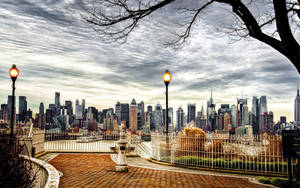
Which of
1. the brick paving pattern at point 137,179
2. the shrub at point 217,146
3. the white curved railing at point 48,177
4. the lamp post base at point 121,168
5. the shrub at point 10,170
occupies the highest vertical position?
the shrub at point 10,170

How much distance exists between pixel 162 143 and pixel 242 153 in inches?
161

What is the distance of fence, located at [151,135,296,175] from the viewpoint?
43.5 feet

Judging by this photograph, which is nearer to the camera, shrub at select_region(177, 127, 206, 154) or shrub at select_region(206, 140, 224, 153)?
shrub at select_region(206, 140, 224, 153)

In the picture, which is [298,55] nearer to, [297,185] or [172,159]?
[297,185]

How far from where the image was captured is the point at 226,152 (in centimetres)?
1436

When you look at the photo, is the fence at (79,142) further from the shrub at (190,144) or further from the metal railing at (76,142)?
the shrub at (190,144)

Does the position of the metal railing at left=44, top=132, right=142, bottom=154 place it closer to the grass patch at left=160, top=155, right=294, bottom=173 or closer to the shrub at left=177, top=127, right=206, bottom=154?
the shrub at left=177, top=127, right=206, bottom=154

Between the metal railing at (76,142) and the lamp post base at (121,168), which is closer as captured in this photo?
the lamp post base at (121,168)

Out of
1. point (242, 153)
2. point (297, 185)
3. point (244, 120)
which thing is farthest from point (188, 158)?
point (244, 120)

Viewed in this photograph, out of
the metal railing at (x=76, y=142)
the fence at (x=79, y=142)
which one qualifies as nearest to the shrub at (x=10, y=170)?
the fence at (x=79, y=142)

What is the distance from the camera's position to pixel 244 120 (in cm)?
13125

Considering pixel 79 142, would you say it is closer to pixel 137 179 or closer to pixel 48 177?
pixel 137 179

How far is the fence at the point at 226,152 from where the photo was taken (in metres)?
13.3

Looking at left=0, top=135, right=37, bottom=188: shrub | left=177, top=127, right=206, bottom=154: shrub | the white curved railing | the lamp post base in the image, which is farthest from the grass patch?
left=0, top=135, right=37, bottom=188: shrub
